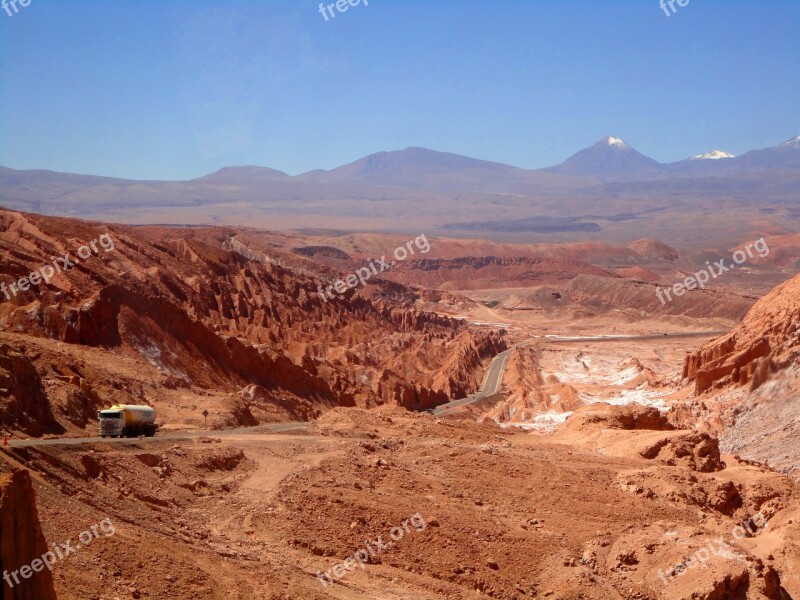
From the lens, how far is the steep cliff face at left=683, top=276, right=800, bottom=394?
41094 millimetres

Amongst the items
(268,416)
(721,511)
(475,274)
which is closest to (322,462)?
(721,511)

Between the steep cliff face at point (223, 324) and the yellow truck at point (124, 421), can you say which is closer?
the yellow truck at point (124, 421)

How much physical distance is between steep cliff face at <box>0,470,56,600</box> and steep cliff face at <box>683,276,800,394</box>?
1338 inches

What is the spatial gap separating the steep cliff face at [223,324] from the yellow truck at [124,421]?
178 cm

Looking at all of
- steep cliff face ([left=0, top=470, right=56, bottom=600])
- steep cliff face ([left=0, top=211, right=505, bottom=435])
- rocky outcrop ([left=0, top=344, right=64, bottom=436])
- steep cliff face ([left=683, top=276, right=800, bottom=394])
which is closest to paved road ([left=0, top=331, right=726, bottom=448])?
steep cliff face ([left=0, top=211, right=505, bottom=435])

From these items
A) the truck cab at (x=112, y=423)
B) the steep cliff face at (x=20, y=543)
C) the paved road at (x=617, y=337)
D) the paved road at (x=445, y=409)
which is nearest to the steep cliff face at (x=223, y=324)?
the paved road at (x=445, y=409)

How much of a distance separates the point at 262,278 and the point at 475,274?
92894 millimetres

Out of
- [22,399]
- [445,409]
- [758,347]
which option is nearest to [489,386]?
[445,409]

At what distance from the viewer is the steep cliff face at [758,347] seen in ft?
135

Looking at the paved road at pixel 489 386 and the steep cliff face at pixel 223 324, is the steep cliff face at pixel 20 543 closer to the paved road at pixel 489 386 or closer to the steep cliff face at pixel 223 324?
the steep cliff face at pixel 223 324

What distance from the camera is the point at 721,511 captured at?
1040 inches

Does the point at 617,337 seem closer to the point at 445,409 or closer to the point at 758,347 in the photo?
the point at 445,409

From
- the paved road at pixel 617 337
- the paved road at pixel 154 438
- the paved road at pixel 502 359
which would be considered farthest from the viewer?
the paved road at pixel 617 337

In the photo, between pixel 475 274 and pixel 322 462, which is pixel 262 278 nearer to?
pixel 322 462
